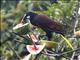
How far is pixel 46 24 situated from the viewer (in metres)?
0.86

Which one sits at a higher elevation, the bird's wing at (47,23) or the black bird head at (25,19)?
the black bird head at (25,19)

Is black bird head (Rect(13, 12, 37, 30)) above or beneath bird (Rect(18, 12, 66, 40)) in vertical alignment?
above

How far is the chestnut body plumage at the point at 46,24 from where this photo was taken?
0.84 m

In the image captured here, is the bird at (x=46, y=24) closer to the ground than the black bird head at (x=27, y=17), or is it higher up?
closer to the ground

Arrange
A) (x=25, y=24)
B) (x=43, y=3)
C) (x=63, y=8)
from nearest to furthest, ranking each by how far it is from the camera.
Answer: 1. (x=25, y=24)
2. (x=63, y=8)
3. (x=43, y=3)

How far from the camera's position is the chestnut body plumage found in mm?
839

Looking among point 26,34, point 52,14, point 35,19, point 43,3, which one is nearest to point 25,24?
point 26,34

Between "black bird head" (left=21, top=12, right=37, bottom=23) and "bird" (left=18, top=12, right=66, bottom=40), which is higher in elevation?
"black bird head" (left=21, top=12, right=37, bottom=23)

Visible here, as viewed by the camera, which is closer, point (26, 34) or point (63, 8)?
point (26, 34)

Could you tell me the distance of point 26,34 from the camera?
0.76 m

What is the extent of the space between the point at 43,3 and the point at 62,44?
1.05 meters

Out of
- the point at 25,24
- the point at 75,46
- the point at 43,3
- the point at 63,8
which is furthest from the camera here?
the point at 43,3

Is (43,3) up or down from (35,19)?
down

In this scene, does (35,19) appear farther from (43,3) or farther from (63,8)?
(43,3)
